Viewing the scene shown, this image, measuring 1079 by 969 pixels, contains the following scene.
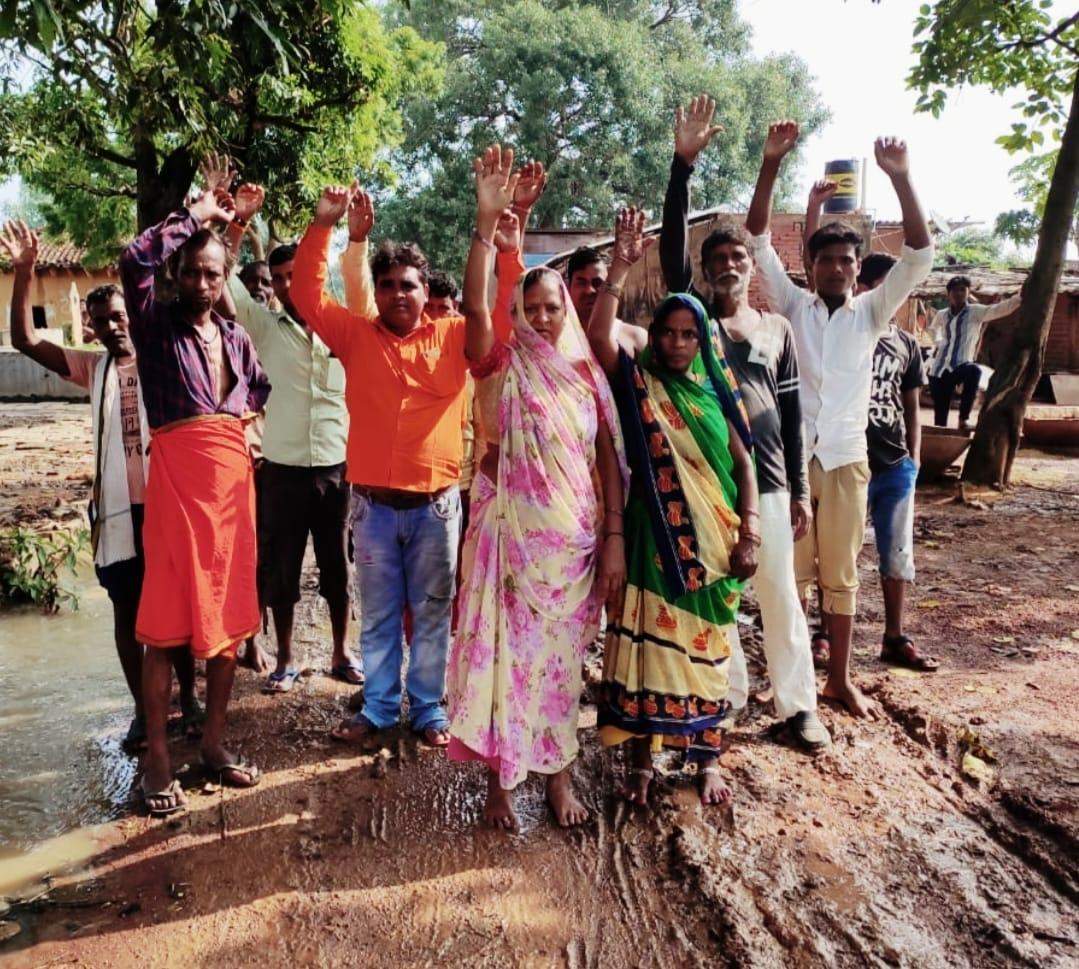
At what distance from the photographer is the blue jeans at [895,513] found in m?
4.12

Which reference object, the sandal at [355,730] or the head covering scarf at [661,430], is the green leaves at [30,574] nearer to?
the sandal at [355,730]

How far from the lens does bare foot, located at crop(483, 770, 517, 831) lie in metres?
2.92

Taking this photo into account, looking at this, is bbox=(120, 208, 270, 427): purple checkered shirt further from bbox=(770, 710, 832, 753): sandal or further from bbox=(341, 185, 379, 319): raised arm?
bbox=(770, 710, 832, 753): sandal

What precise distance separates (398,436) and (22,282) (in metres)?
1.41

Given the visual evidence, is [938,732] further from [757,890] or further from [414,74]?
[414,74]

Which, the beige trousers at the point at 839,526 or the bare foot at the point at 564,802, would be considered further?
the beige trousers at the point at 839,526

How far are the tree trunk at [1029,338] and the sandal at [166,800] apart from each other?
7500 millimetres

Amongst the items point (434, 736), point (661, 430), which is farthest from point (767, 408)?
point (434, 736)

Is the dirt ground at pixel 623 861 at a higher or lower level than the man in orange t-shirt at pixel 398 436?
lower

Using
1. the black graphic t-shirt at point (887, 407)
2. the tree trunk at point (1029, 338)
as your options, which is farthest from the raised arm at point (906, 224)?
the tree trunk at point (1029, 338)

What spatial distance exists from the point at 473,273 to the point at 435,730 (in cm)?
189

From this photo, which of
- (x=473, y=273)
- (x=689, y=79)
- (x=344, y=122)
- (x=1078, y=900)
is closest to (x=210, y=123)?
(x=344, y=122)

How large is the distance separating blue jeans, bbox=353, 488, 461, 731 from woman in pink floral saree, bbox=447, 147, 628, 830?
1.67 ft

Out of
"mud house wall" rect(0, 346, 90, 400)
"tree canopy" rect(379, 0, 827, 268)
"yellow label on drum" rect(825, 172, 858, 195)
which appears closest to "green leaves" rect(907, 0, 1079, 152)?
"yellow label on drum" rect(825, 172, 858, 195)
